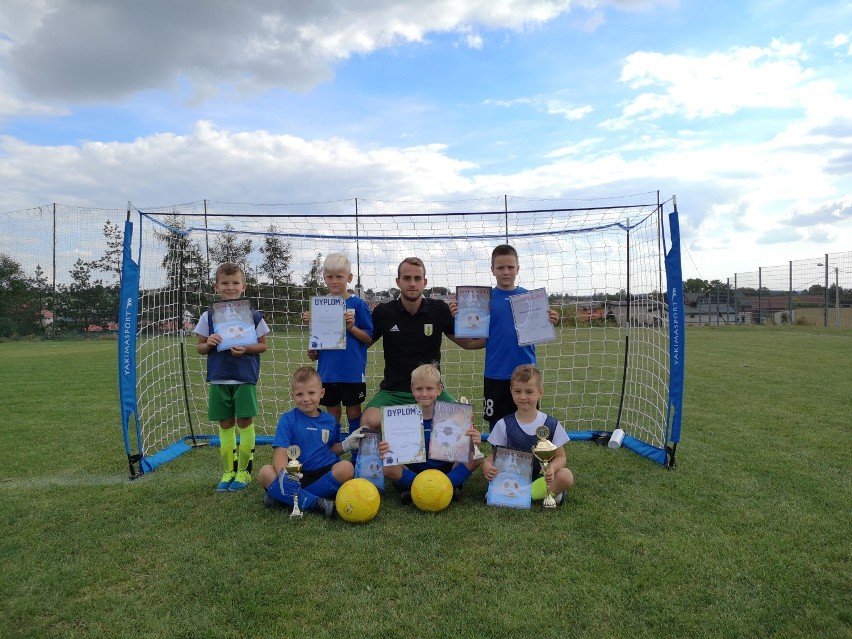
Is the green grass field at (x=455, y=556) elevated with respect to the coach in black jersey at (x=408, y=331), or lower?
lower

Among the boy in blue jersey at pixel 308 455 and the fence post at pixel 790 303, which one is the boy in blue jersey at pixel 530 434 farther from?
the fence post at pixel 790 303

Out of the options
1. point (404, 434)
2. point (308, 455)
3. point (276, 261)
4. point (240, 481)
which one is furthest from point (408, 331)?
point (276, 261)

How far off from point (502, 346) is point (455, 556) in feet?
6.34

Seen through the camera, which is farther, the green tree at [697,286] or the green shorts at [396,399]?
the green tree at [697,286]

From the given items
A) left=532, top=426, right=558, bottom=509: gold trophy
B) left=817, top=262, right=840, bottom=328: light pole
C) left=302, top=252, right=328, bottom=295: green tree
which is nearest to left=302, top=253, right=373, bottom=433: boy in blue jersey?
left=532, top=426, right=558, bottom=509: gold trophy

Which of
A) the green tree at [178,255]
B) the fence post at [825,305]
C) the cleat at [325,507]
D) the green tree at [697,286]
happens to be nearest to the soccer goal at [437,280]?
the green tree at [178,255]

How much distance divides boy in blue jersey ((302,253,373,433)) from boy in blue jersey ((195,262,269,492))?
57 cm

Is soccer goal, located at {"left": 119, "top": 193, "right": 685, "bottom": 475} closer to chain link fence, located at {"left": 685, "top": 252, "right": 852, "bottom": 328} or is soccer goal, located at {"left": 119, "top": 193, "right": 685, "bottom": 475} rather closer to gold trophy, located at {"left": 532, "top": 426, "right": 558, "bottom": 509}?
gold trophy, located at {"left": 532, "top": 426, "right": 558, "bottom": 509}

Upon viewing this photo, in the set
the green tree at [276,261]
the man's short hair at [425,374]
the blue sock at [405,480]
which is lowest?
the blue sock at [405,480]

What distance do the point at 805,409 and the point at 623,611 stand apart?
585 cm

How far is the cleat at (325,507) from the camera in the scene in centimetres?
377

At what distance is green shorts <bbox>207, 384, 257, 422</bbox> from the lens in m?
4.59

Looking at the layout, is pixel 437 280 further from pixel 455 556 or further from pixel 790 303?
pixel 790 303

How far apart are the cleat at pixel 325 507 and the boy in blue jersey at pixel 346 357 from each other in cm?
93
